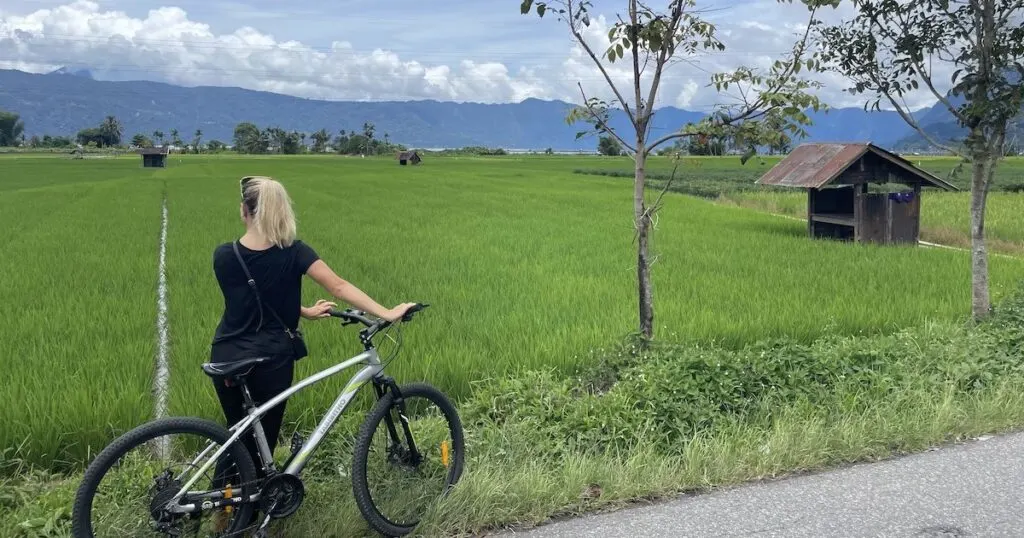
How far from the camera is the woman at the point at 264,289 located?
2.89 metres

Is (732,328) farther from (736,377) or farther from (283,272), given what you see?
(283,272)

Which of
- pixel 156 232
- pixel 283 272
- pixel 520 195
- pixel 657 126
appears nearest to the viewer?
pixel 283 272

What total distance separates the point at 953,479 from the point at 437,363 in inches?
130

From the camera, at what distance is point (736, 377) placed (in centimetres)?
457

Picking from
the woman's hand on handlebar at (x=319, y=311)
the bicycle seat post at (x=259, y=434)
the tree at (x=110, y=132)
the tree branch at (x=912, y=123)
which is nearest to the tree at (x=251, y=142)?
the tree at (x=110, y=132)

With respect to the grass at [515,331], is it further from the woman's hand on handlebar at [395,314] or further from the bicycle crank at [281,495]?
the woman's hand on handlebar at [395,314]

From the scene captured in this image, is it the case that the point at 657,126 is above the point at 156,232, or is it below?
above

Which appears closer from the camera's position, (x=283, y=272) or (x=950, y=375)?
(x=283, y=272)

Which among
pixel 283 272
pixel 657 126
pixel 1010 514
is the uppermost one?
pixel 657 126

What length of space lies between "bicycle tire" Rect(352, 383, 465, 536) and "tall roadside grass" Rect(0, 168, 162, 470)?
2126 mm

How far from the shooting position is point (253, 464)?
2.88 metres

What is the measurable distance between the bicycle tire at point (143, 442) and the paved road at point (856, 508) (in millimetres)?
1116

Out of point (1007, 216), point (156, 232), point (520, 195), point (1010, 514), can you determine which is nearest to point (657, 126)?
point (1010, 514)

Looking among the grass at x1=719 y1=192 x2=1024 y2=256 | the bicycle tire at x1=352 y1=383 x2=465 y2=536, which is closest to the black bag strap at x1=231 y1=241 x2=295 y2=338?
the bicycle tire at x1=352 y1=383 x2=465 y2=536
